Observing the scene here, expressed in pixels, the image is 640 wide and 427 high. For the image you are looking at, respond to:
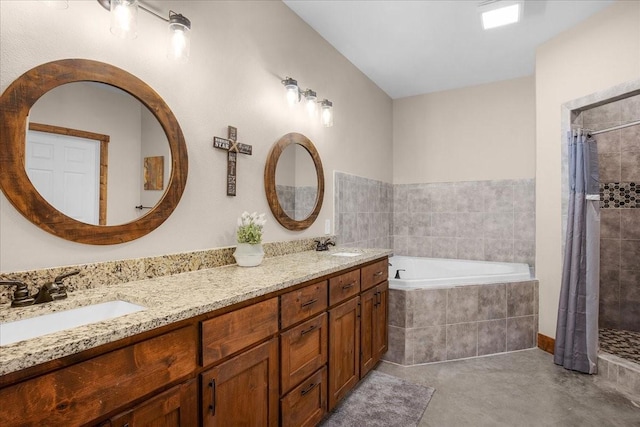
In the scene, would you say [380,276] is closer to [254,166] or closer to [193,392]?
[254,166]

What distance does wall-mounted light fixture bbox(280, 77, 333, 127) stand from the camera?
2430mm

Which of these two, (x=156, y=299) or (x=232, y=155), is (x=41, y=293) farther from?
(x=232, y=155)

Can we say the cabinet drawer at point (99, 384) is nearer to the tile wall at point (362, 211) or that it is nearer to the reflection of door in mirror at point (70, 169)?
the reflection of door in mirror at point (70, 169)

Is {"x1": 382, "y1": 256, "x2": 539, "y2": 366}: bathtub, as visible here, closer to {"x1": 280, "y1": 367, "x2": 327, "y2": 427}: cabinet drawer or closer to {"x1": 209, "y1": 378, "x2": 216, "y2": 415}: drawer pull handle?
{"x1": 280, "y1": 367, "x2": 327, "y2": 427}: cabinet drawer

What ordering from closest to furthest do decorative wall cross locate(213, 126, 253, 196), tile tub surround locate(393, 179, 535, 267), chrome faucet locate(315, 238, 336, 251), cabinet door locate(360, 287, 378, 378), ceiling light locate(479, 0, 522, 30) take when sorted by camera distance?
decorative wall cross locate(213, 126, 253, 196), cabinet door locate(360, 287, 378, 378), ceiling light locate(479, 0, 522, 30), chrome faucet locate(315, 238, 336, 251), tile tub surround locate(393, 179, 535, 267)

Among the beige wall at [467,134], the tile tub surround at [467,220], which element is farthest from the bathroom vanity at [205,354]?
the beige wall at [467,134]

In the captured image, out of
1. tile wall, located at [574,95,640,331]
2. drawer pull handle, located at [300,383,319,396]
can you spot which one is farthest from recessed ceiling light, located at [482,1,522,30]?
drawer pull handle, located at [300,383,319,396]

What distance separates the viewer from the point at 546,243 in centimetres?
306

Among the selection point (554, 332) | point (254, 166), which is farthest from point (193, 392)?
point (554, 332)

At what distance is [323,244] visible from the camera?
9.26ft

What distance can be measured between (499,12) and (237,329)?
2.76 m

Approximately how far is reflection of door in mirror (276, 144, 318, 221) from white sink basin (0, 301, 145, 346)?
1.35m

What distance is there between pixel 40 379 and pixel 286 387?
3.32 ft

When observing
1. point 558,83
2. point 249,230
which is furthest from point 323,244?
point 558,83
